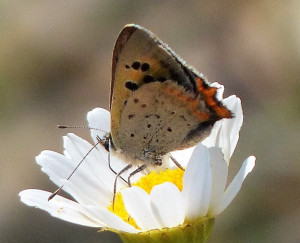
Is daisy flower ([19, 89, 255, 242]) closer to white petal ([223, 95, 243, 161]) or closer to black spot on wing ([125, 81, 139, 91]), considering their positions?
white petal ([223, 95, 243, 161])

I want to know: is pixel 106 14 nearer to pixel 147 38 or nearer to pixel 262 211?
pixel 262 211

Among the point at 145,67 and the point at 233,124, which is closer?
the point at 145,67

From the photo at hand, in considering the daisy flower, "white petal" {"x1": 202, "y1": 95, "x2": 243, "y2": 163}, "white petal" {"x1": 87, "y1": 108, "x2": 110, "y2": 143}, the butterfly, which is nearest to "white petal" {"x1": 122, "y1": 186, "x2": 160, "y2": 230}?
the daisy flower

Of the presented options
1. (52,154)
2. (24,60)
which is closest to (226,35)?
(24,60)

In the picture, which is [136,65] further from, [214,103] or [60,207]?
[60,207]

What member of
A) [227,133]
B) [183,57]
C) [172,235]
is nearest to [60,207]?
[172,235]
